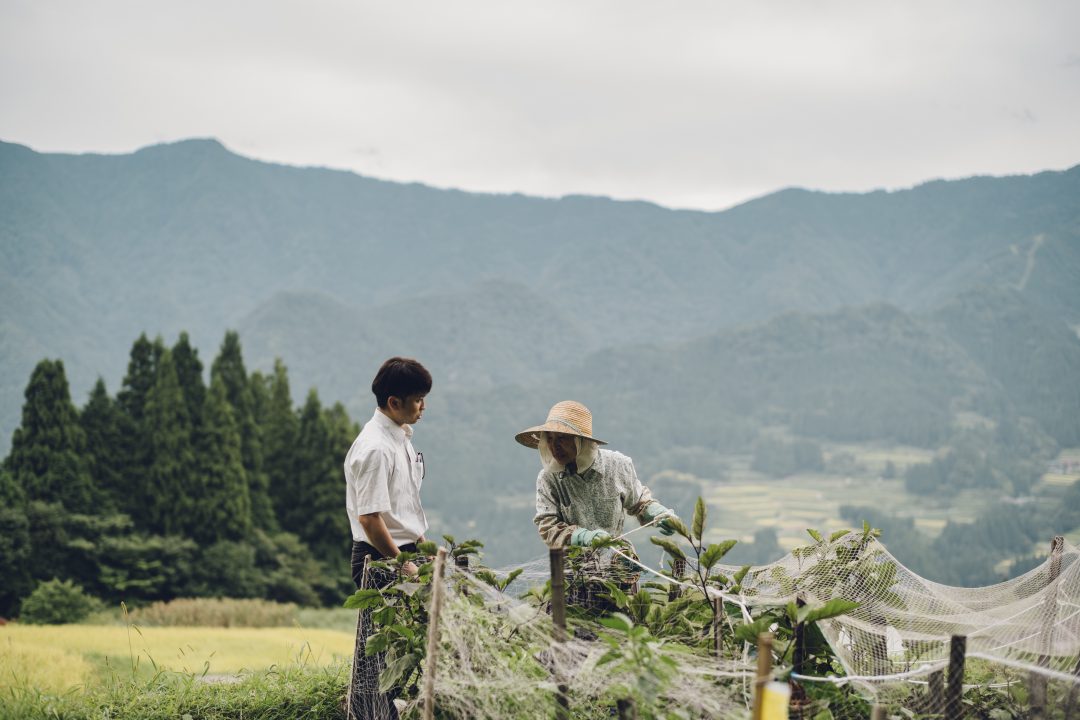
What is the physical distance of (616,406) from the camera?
152875 millimetres

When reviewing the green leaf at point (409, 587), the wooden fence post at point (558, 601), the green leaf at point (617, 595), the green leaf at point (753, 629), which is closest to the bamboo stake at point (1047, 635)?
the green leaf at point (753, 629)

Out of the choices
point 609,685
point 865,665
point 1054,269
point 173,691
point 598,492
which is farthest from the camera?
point 1054,269

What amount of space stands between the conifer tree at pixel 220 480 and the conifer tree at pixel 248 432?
104cm

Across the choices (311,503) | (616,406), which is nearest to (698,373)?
(616,406)

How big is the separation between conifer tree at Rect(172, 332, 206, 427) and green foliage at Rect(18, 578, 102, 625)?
6748 mm

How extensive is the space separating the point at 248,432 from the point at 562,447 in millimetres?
24647

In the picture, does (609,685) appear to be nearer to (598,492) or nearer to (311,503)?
(598,492)

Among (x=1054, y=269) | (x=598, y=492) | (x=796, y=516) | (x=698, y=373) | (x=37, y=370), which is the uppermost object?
(x=1054, y=269)

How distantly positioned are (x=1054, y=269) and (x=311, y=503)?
163 meters

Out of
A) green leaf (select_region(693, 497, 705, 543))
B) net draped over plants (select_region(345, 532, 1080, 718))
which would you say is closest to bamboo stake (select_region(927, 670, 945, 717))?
net draped over plants (select_region(345, 532, 1080, 718))

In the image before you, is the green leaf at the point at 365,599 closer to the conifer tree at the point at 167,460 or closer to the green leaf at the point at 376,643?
the green leaf at the point at 376,643

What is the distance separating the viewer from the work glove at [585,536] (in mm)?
4766

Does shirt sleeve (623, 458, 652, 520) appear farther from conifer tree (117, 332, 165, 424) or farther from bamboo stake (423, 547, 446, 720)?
conifer tree (117, 332, 165, 424)

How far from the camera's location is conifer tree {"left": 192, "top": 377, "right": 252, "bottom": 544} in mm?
25594
